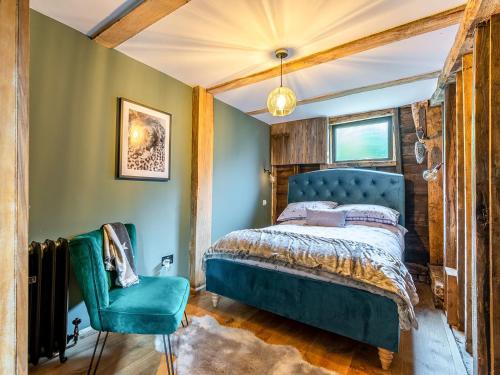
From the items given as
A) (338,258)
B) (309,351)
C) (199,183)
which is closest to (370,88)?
(338,258)

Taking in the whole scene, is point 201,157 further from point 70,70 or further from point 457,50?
point 457,50

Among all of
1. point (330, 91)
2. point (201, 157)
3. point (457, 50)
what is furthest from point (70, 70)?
point (457, 50)

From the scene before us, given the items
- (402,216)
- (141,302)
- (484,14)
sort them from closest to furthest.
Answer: (484,14), (141,302), (402,216)

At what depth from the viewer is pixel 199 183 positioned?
2.97 metres

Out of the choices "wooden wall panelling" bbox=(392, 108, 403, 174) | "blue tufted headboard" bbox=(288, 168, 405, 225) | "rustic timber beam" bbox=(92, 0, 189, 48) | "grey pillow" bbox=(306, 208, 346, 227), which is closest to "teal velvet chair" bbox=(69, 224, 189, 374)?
"rustic timber beam" bbox=(92, 0, 189, 48)

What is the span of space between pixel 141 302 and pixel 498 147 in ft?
7.17

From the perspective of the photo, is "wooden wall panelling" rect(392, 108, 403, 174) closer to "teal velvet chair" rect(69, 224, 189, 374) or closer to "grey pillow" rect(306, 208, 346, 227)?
"grey pillow" rect(306, 208, 346, 227)

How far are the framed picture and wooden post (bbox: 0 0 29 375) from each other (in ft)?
4.42

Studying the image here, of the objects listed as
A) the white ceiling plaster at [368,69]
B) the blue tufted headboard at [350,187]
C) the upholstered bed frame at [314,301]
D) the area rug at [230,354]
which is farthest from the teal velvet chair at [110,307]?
the blue tufted headboard at [350,187]

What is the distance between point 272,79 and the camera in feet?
9.02

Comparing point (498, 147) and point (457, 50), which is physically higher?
point (457, 50)

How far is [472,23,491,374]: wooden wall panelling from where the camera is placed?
4.22ft

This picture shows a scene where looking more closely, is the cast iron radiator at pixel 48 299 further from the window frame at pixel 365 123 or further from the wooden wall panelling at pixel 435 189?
the wooden wall panelling at pixel 435 189

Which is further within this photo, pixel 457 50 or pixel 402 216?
pixel 402 216
